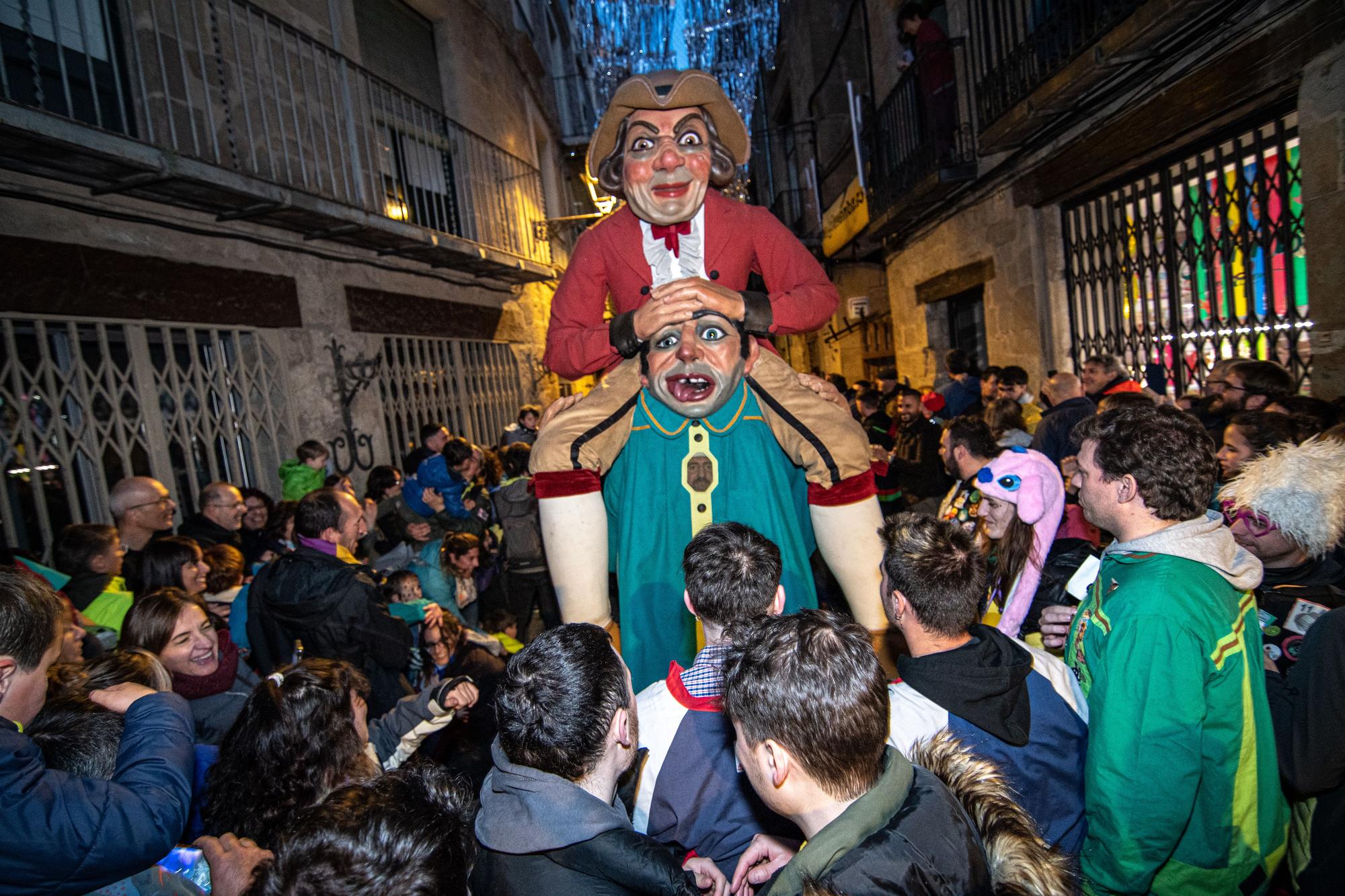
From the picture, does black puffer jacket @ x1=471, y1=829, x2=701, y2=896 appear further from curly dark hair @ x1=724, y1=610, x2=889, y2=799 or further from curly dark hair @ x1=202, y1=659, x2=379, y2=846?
curly dark hair @ x1=202, y1=659, x2=379, y2=846

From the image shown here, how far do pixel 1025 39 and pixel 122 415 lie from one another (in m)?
7.16

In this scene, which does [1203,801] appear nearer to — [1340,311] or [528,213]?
[1340,311]

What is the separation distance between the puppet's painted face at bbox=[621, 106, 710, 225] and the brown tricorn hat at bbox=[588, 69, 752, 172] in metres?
0.04

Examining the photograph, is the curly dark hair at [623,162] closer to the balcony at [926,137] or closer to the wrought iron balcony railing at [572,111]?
the balcony at [926,137]

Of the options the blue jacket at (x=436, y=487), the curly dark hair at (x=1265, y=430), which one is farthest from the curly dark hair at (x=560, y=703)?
the blue jacket at (x=436, y=487)

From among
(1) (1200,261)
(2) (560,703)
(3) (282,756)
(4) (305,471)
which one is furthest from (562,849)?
(1) (1200,261)

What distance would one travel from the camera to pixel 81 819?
1.42 m

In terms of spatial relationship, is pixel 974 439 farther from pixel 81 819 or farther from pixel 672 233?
pixel 81 819

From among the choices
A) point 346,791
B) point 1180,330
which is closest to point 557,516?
point 346,791

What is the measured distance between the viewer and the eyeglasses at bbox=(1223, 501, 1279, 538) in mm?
2068

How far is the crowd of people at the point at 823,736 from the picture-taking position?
1198 millimetres

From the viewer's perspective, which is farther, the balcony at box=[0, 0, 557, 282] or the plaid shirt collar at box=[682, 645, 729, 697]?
the balcony at box=[0, 0, 557, 282]

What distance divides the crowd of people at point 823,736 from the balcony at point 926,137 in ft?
19.6

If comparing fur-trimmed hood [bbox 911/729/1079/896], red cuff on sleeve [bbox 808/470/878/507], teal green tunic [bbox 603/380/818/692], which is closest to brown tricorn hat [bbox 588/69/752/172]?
teal green tunic [bbox 603/380/818/692]
